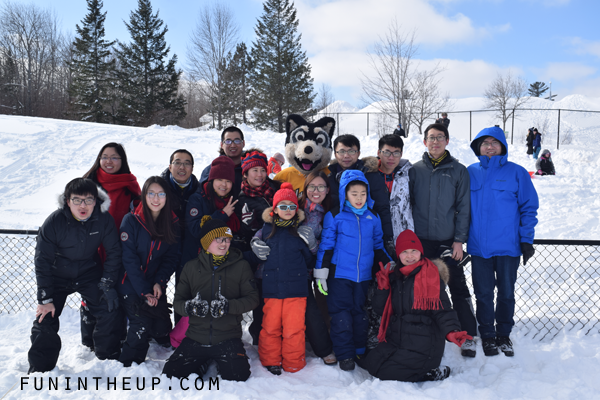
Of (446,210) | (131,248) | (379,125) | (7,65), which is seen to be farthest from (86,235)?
(7,65)

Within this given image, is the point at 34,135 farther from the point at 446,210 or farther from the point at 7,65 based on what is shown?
the point at 7,65

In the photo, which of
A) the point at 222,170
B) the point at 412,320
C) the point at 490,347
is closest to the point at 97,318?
the point at 222,170

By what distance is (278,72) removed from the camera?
26.9 m

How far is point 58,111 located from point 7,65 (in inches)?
238

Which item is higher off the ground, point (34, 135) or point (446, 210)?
point (34, 135)

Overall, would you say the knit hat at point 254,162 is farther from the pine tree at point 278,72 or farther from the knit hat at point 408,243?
the pine tree at point 278,72

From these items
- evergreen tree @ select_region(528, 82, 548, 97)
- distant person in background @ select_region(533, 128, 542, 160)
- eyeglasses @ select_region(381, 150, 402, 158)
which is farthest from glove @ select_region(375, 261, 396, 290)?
evergreen tree @ select_region(528, 82, 548, 97)

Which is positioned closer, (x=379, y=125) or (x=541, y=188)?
(x=541, y=188)

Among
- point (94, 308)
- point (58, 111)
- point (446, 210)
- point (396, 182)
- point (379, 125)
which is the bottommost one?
point (94, 308)

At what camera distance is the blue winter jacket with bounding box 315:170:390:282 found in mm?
3260

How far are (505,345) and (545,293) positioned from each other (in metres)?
2.14

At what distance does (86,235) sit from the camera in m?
3.09

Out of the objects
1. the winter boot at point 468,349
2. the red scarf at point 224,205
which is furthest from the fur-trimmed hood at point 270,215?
the winter boot at point 468,349

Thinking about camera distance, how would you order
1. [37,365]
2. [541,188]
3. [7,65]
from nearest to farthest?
[37,365] < [541,188] < [7,65]
